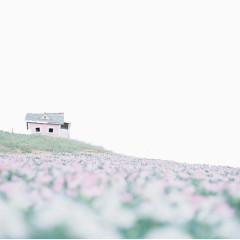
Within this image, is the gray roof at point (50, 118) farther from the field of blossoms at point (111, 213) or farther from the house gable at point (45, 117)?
the field of blossoms at point (111, 213)

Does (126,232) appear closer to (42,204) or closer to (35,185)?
(42,204)

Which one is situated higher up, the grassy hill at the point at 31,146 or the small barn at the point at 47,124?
the small barn at the point at 47,124

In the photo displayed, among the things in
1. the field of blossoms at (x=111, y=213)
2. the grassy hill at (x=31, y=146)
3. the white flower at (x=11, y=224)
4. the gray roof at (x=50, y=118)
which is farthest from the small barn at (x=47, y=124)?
the white flower at (x=11, y=224)

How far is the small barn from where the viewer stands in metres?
53.4

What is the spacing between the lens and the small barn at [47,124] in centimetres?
5344

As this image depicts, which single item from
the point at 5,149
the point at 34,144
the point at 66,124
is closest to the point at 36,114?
the point at 66,124

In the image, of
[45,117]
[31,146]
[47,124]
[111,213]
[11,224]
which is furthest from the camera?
[45,117]

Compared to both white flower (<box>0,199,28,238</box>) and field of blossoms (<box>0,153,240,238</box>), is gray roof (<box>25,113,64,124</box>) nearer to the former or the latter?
field of blossoms (<box>0,153,240,238</box>)

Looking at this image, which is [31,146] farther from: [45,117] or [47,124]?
[45,117]

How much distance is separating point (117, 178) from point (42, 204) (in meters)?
1.59

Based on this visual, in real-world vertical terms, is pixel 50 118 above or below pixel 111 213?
above

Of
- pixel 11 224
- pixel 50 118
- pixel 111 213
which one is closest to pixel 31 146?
pixel 50 118

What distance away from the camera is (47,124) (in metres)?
53.6

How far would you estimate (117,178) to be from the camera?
533 cm
